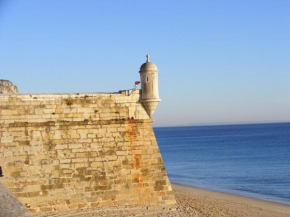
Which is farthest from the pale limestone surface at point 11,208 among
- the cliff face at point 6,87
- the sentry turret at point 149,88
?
the cliff face at point 6,87

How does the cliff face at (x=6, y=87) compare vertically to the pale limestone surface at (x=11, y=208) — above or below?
above

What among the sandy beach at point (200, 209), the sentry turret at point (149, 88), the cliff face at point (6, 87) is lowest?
the sandy beach at point (200, 209)

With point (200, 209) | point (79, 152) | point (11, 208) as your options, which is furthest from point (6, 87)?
point (11, 208)

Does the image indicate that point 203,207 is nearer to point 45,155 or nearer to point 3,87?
point 45,155

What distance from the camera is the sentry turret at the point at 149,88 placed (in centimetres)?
1500

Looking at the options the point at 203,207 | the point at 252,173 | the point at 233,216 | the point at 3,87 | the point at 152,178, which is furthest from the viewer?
the point at 252,173

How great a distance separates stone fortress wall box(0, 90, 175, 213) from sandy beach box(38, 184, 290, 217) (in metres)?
0.39

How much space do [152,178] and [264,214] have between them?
6577 mm

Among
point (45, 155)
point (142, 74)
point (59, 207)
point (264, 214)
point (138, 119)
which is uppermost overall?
point (142, 74)

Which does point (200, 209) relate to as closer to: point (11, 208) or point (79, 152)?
point (79, 152)

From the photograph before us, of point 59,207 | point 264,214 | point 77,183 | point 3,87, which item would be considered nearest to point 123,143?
point 77,183

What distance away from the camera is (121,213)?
44.2ft

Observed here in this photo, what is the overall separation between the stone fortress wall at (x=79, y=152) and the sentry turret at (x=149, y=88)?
0.24 metres

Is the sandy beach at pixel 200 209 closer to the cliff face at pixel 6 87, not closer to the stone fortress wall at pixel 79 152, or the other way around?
the stone fortress wall at pixel 79 152
